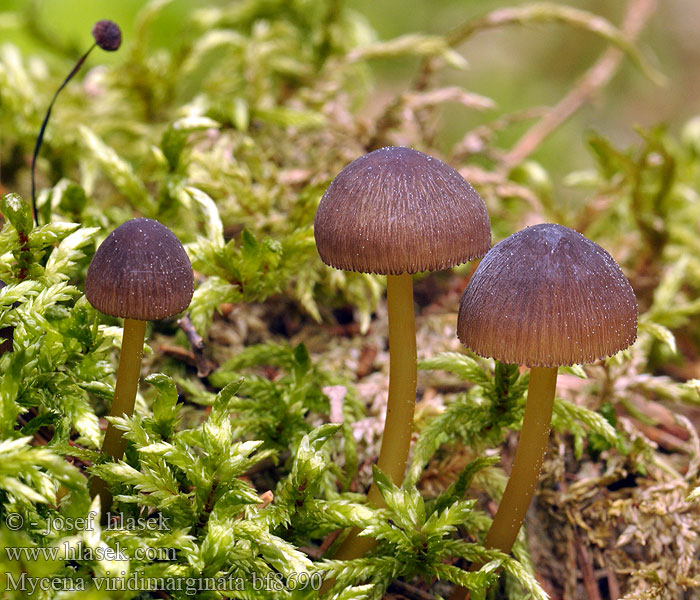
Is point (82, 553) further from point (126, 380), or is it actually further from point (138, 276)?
point (138, 276)

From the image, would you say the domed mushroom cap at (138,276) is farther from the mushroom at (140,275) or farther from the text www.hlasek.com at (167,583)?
the text www.hlasek.com at (167,583)

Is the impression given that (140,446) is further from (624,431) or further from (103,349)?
(624,431)

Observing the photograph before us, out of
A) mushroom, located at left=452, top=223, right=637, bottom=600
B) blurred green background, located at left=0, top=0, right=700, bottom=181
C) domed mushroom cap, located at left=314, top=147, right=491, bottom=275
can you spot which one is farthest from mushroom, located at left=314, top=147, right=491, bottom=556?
blurred green background, located at left=0, top=0, right=700, bottom=181

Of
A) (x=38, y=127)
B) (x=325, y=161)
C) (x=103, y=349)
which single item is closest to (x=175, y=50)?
(x=38, y=127)

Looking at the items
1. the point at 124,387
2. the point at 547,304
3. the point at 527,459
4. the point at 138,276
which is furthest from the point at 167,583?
the point at 547,304

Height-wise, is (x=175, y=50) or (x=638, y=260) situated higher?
(x=175, y=50)

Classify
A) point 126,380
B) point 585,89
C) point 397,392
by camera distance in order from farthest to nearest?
point 585,89, point 397,392, point 126,380
